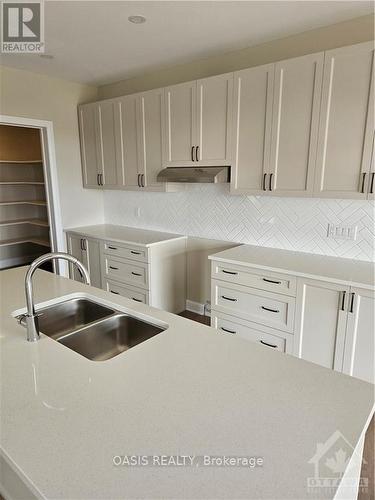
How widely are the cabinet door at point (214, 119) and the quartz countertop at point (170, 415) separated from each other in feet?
6.35

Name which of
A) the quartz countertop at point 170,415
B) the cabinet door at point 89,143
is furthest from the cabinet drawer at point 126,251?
the quartz countertop at point 170,415

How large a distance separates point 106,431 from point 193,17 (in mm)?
2523

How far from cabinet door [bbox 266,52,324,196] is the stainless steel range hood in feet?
1.41

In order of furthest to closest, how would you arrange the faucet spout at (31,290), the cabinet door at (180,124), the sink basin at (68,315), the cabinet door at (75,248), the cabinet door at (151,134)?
1. the cabinet door at (75,248)
2. the cabinet door at (151,134)
3. the cabinet door at (180,124)
4. the sink basin at (68,315)
5. the faucet spout at (31,290)

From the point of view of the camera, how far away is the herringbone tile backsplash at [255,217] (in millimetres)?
2502

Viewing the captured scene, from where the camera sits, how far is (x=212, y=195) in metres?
3.30

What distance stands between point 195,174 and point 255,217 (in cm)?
70

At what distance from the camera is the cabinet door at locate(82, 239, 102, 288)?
3746 millimetres

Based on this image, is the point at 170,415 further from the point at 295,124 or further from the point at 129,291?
the point at 129,291

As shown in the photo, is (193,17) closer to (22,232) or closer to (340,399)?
(340,399)

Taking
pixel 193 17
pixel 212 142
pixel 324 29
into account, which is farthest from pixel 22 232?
pixel 324 29

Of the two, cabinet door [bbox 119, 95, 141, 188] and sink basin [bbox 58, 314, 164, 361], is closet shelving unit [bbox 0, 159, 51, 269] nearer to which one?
cabinet door [bbox 119, 95, 141, 188]

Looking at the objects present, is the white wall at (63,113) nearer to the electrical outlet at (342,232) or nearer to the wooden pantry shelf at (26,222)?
the wooden pantry shelf at (26,222)

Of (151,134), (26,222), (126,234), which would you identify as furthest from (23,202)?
(151,134)
